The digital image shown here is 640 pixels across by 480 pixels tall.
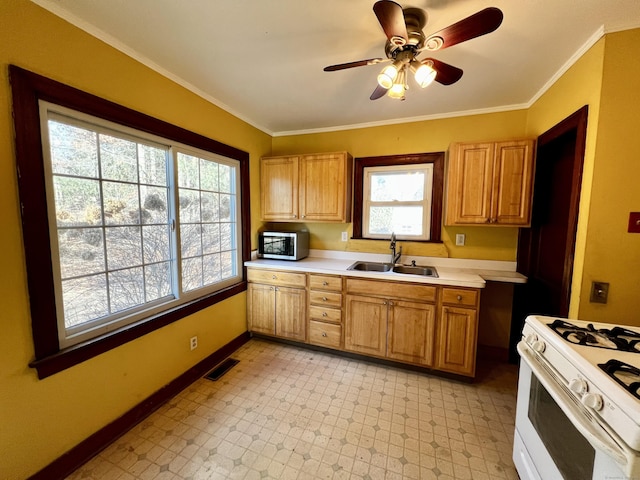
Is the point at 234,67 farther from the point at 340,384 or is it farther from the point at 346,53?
the point at 340,384

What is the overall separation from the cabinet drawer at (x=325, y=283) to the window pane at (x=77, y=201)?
1.72 m

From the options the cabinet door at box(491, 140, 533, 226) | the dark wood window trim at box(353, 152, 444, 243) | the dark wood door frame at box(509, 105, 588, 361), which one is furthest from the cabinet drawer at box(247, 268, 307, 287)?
the dark wood door frame at box(509, 105, 588, 361)

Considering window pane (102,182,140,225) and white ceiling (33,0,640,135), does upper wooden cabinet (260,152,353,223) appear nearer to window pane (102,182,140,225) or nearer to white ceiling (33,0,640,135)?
white ceiling (33,0,640,135)

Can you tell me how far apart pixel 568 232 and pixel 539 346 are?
100 cm

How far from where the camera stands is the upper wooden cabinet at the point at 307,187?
2.75m

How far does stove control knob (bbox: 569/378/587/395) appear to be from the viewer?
846 millimetres

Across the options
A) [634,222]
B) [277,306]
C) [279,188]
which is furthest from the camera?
[279,188]

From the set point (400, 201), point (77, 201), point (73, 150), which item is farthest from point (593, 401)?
point (73, 150)

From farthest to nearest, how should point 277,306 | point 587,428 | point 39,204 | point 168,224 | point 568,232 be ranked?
point 277,306
point 168,224
point 568,232
point 39,204
point 587,428

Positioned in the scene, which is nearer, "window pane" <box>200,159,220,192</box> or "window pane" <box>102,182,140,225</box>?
"window pane" <box>102,182,140,225</box>

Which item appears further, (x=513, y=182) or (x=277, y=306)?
(x=277, y=306)

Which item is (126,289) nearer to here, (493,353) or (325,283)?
(325,283)

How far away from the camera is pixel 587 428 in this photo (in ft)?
2.60

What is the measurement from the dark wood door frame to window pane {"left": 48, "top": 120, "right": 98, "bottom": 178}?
3005 mm
